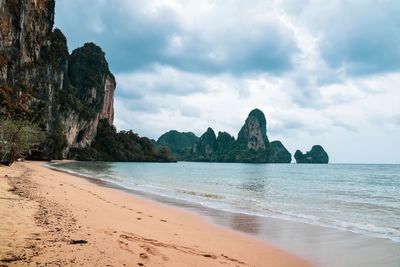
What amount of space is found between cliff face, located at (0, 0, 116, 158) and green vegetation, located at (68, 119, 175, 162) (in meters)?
6.56

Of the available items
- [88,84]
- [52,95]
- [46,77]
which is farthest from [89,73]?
[46,77]

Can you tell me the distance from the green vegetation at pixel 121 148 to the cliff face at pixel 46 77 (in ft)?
21.5

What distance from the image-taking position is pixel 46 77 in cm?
9238

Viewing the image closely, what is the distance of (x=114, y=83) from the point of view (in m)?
177

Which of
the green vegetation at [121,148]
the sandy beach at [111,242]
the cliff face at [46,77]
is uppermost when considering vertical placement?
the cliff face at [46,77]

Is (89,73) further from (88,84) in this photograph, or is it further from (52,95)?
(52,95)

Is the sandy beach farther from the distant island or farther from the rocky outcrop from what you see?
the rocky outcrop

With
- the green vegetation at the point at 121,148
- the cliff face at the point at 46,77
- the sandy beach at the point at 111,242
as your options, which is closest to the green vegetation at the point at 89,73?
the cliff face at the point at 46,77

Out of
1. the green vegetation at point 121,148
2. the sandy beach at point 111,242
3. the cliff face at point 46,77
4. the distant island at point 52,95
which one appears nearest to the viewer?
the sandy beach at point 111,242

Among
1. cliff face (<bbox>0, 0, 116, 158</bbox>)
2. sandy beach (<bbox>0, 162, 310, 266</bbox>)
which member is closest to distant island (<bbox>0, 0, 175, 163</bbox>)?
cliff face (<bbox>0, 0, 116, 158</bbox>)

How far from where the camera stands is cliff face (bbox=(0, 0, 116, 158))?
6481 centimetres

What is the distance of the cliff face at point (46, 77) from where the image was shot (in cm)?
6481

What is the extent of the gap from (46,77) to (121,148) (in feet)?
213

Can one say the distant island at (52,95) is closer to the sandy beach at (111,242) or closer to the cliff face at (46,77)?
the cliff face at (46,77)
